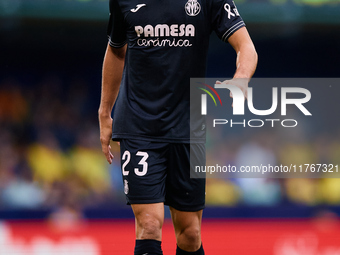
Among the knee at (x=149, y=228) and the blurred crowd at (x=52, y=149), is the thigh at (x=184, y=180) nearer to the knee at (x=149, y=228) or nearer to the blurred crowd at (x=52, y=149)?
the knee at (x=149, y=228)

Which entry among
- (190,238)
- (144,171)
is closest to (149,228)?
(144,171)

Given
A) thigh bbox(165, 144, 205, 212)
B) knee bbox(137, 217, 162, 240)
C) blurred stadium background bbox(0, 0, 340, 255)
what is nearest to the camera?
knee bbox(137, 217, 162, 240)

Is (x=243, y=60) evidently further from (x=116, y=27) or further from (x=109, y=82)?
(x=109, y=82)

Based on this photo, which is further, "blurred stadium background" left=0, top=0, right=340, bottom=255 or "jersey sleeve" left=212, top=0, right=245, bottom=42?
"blurred stadium background" left=0, top=0, right=340, bottom=255

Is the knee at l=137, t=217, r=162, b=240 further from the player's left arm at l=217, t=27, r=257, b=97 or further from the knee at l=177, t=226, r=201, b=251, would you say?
the player's left arm at l=217, t=27, r=257, b=97

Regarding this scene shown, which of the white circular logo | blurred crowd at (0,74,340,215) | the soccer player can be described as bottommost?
blurred crowd at (0,74,340,215)

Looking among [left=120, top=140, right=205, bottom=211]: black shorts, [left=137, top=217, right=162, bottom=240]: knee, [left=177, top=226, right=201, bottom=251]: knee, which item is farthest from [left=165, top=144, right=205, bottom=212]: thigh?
[left=137, top=217, right=162, bottom=240]: knee

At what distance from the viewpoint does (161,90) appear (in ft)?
9.07

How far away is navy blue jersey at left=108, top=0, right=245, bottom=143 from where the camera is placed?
2.73 m

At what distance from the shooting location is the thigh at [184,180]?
2812 millimetres

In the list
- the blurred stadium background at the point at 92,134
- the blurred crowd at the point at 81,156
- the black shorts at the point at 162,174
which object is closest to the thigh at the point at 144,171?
the black shorts at the point at 162,174

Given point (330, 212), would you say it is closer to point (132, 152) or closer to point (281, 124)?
point (281, 124)

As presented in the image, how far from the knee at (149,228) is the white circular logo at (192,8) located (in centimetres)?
104

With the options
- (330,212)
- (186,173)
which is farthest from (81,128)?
(186,173)
